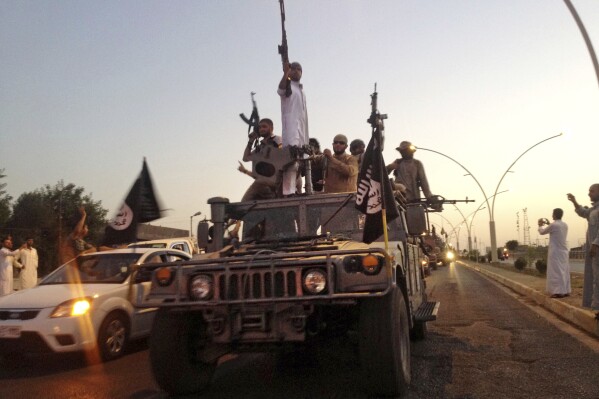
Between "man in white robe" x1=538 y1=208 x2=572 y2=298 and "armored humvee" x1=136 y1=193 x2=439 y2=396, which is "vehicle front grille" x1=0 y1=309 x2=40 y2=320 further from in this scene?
"man in white robe" x1=538 y1=208 x2=572 y2=298

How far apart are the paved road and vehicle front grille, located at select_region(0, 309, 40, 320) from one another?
611 mm

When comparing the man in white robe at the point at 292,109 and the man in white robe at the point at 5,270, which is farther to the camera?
the man in white robe at the point at 5,270

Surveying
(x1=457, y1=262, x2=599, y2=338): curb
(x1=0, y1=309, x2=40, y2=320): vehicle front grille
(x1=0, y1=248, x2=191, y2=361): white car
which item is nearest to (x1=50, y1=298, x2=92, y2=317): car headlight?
(x1=0, y1=248, x2=191, y2=361): white car

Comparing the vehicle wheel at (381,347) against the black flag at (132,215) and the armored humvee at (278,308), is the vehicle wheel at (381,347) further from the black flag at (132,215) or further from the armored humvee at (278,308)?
the black flag at (132,215)

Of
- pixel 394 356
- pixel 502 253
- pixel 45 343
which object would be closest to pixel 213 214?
pixel 45 343

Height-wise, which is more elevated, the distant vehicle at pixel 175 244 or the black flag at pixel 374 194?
the black flag at pixel 374 194

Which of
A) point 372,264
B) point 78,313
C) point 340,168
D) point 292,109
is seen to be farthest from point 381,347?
point 292,109

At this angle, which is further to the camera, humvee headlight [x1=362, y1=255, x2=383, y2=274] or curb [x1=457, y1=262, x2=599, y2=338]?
curb [x1=457, y1=262, x2=599, y2=338]

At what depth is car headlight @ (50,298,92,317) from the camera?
648 cm

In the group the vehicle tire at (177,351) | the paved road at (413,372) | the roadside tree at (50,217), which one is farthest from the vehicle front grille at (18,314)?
the roadside tree at (50,217)

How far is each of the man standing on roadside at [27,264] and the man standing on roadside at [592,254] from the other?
11.4 meters

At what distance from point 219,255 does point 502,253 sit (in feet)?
245

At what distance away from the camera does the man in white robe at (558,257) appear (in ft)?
39.1

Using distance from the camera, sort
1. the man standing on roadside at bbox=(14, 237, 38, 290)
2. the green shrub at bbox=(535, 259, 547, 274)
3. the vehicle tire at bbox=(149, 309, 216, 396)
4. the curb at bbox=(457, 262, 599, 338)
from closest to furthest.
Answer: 1. the vehicle tire at bbox=(149, 309, 216, 396)
2. the curb at bbox=(457, 262, 599, 338)
3. the man standing on roadside at bbox=(14, 237, 38, 290)
4. the green shrub at bbox=(535, 259, 547, 274)
